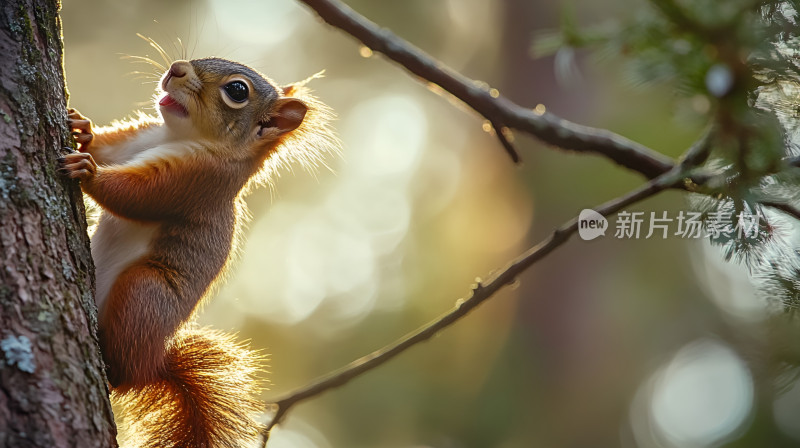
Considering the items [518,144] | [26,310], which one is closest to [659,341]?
[518,144]

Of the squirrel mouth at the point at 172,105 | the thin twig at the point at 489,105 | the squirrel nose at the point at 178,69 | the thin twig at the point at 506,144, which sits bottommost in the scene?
the thin twig at the point at 506,144

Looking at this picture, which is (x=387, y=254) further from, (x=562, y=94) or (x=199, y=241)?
(x=199, y=241)

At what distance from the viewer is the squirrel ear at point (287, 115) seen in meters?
2.86

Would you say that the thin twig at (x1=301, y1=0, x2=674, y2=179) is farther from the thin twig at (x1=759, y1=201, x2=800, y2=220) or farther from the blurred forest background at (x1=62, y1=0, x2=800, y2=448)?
the blurred forest background at (x1=62, y1=0, x2=800, y2=448)

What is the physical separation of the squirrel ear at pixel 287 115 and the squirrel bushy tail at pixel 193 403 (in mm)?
927

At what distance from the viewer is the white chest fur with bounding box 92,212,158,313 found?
222 cm

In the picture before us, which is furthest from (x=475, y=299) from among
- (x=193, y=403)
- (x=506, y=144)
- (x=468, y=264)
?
(x=468, y=264)

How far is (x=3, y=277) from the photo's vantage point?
4.28 feet

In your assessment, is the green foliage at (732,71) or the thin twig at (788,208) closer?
the green foliage at (732,71)

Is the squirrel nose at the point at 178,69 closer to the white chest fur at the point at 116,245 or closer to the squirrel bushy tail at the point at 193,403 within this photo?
the white chest fur at the point at 116,245

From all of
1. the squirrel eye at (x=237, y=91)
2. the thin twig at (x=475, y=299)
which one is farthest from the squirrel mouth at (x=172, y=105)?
the thin twig at (x=475, y=299)

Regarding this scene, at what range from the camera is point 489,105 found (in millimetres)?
1990

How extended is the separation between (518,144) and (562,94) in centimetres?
60

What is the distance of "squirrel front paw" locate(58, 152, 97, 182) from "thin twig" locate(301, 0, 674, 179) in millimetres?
721
